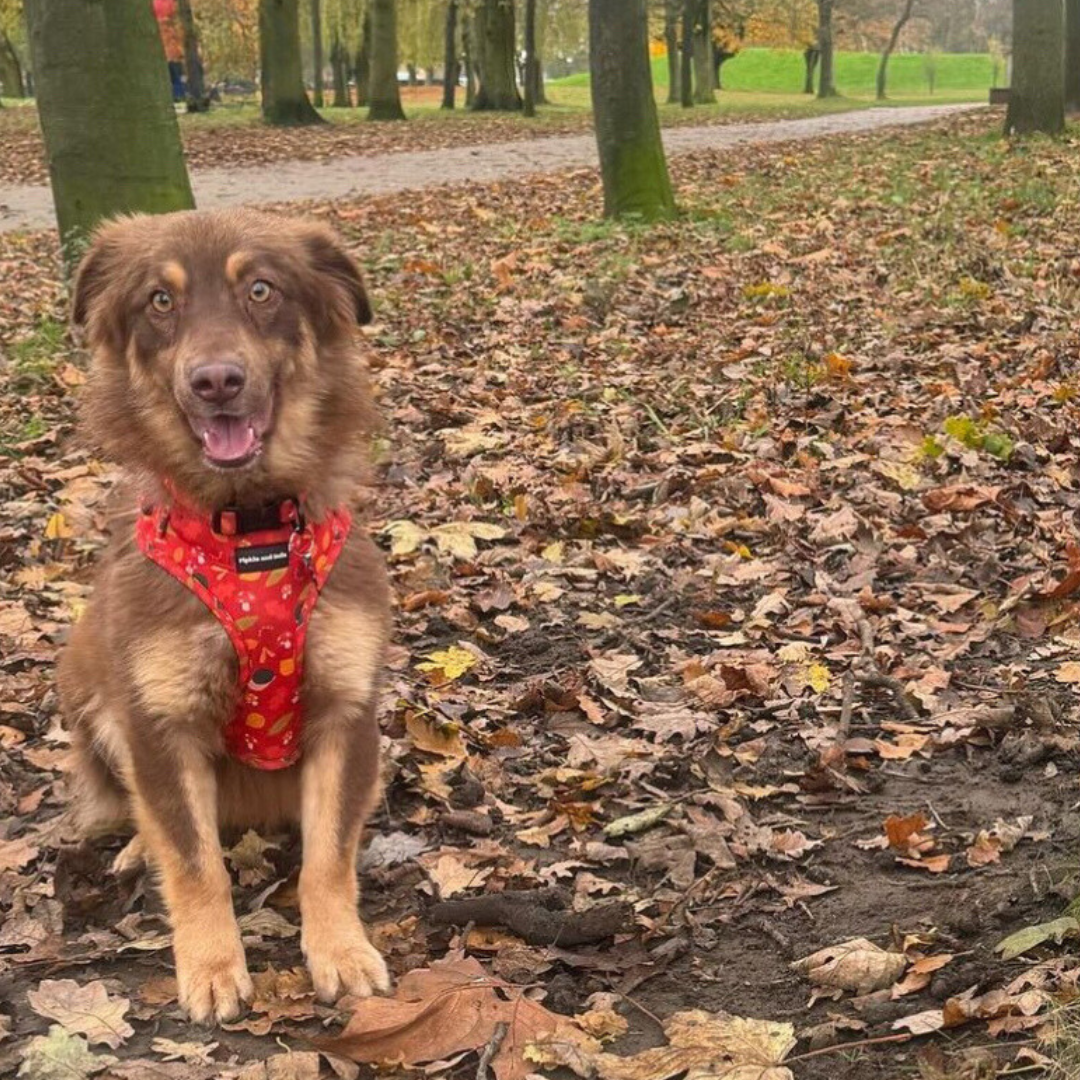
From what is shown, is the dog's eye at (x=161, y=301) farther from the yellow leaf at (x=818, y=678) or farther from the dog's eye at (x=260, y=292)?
the yellow leaf at (x=818, y=678)

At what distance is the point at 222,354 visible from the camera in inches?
134

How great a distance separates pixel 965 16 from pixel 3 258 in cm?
10524

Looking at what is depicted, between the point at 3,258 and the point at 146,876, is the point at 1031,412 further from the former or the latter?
the point at 3,258

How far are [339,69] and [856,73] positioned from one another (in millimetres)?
46950

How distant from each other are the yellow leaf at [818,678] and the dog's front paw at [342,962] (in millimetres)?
2081

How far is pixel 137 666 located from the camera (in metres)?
3.45

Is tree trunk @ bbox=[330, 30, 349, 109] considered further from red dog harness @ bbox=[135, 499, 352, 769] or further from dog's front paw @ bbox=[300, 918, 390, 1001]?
dog's front paw @ bbox=[300, 918, 390, 1001]

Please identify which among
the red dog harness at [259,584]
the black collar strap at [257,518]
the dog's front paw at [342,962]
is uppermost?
the black collar strap at [257,518]

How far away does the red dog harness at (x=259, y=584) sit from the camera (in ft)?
11.3

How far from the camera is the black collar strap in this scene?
3609mm

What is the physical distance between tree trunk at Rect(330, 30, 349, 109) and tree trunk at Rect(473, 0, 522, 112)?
6.97m

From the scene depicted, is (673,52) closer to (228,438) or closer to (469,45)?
(469,45)

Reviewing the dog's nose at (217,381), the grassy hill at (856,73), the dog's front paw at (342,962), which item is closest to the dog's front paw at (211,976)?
the dog's front paw at (342,962)

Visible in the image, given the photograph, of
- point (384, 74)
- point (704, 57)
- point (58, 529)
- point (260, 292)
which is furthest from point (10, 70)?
point (260, 292)
